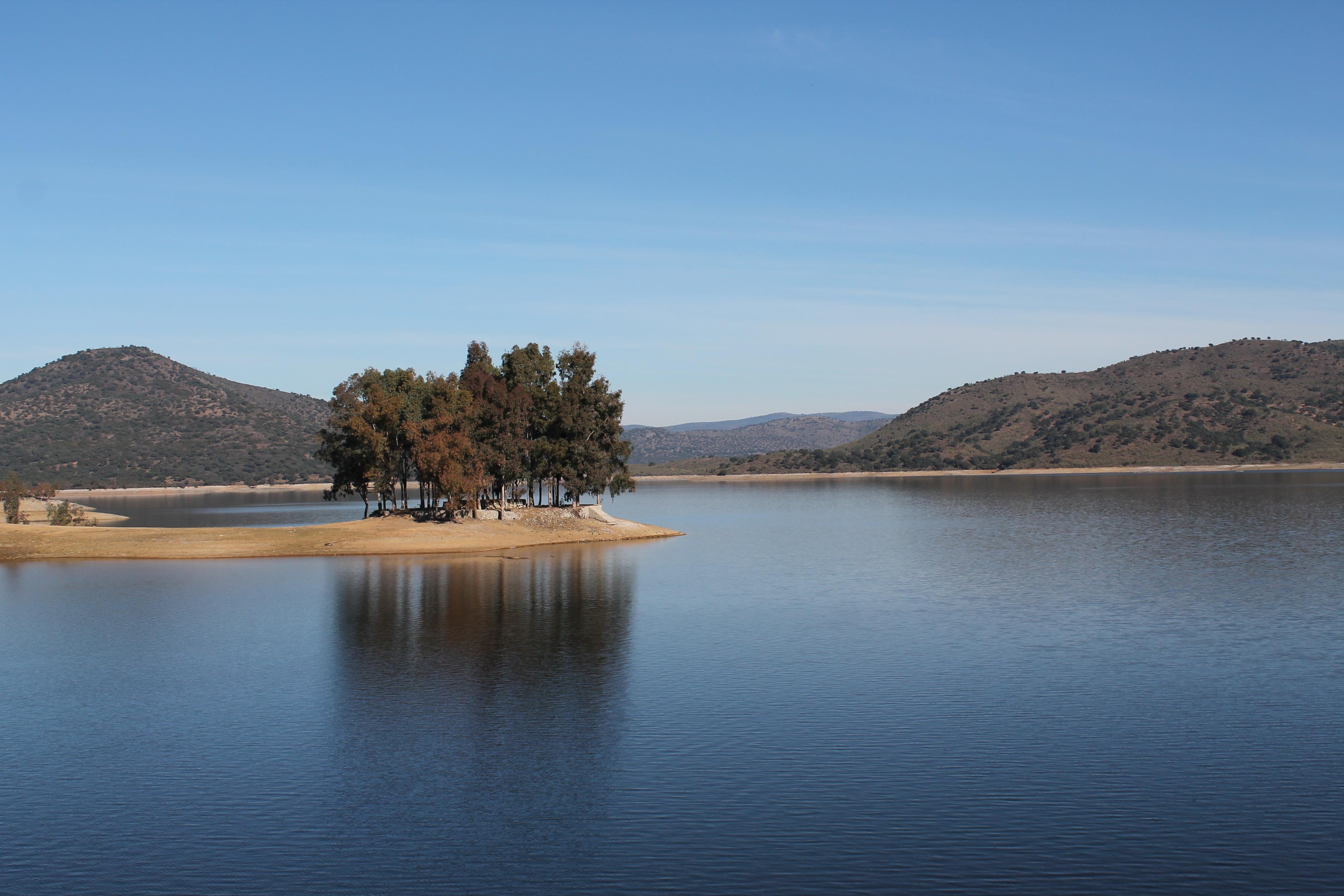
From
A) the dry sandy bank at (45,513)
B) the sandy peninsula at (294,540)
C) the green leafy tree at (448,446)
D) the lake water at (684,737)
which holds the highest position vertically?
the green leafy tree at (448,446)

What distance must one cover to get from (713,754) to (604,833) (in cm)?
577

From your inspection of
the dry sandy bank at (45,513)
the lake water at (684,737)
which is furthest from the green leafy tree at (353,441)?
the dry sandy bank at (45,513)

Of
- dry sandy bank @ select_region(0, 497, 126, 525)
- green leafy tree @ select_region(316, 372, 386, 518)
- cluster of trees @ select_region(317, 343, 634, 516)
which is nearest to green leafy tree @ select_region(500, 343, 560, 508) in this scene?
cluster of trees @ select_region(317, 343, 634, 516)

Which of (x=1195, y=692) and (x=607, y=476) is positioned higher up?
(x=607, y=476)

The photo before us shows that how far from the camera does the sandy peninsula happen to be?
80.9 metres

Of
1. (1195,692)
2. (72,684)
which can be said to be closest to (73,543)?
(72,684)

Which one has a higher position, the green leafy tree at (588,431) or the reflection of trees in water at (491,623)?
the green leafy tree at (588,431)

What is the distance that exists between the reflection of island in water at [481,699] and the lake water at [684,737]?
6.2 inches

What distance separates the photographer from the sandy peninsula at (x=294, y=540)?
80.9 meters

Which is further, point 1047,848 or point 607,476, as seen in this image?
point 607,476

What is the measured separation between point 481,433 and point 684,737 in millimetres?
68470

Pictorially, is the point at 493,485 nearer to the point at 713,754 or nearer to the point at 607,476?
the point at 607,476

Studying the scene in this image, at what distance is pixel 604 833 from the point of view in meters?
22.1

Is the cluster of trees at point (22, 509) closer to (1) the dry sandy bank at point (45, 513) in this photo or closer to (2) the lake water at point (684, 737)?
(1) the dry sandy bank at point (45, 513)
